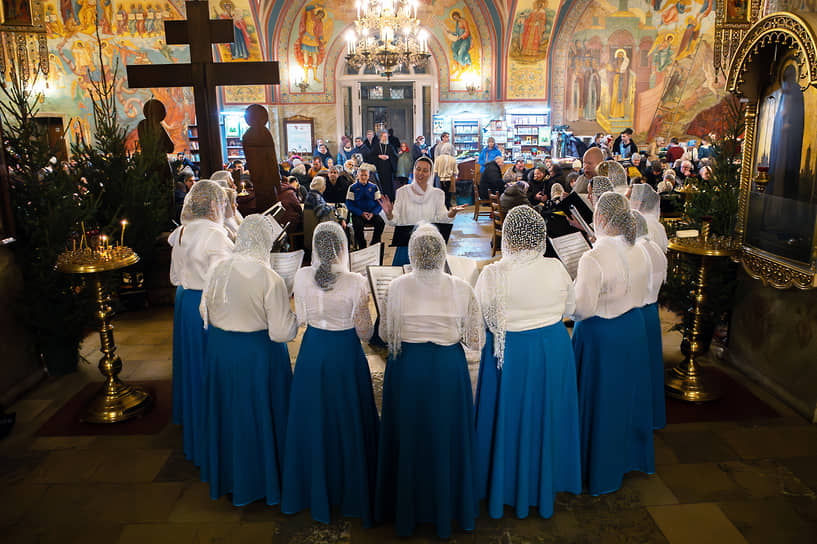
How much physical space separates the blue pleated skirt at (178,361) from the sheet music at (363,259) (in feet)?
4.28

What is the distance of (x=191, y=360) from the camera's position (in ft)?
13.1

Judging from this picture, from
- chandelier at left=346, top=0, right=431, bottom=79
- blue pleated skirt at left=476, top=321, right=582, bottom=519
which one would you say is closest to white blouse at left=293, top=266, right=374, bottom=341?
blue pleated skirt at left=476, top=321, right=582, bottom=519

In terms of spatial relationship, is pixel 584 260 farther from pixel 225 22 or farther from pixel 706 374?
pixel 225 22

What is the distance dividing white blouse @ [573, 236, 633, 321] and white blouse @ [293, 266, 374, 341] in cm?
119

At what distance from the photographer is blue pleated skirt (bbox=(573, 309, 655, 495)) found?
3418 millimetres

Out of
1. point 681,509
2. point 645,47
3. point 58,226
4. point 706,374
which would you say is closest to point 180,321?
point 58,226

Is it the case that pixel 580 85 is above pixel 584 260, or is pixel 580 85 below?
above

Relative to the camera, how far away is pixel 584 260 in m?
3.31

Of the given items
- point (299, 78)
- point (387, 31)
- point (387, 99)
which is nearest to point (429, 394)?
point (387, 31)

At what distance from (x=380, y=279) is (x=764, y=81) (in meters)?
3.59

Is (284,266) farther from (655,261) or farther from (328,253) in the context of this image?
(655,261)

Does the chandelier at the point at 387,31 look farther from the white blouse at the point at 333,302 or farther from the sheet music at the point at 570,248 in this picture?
the white blouse at the point at 333,302

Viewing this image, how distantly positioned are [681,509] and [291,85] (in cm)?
1778

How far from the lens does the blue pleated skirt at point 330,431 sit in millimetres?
3072
